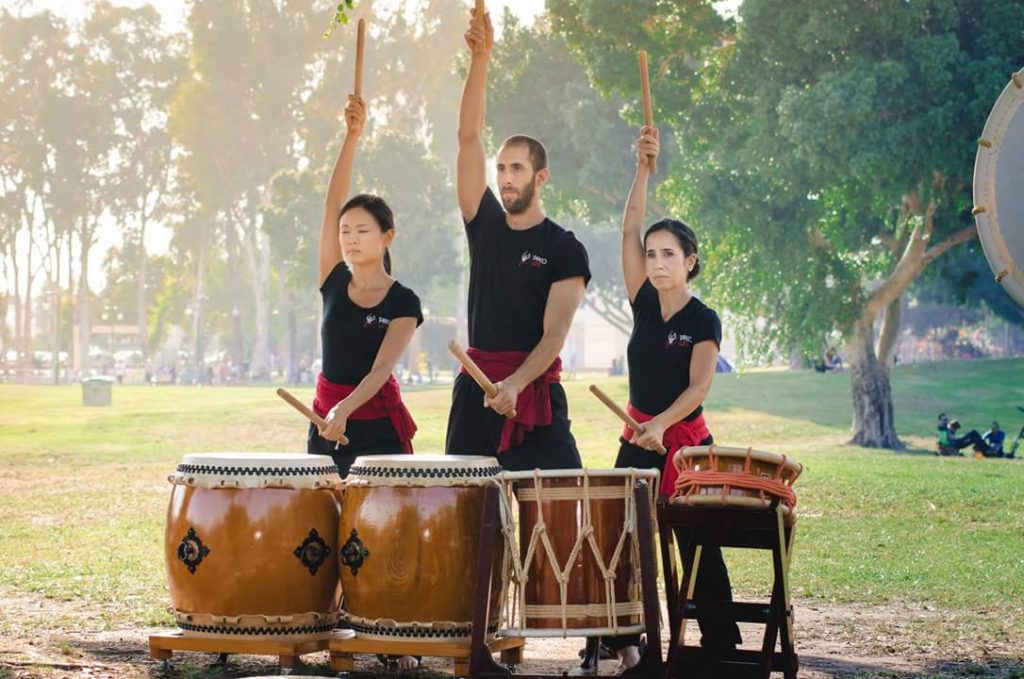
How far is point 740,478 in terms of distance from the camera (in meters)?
6.34

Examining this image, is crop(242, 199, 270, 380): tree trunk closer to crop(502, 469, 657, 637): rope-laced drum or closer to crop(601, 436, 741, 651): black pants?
crop(601, 436, 741, 651): black pants

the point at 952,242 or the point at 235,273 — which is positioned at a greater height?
the point at 235,273

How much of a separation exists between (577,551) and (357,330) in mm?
2007


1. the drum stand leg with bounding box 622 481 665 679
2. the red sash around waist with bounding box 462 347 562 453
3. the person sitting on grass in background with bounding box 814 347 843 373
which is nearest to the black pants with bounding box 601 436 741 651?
the red sash around waist with bounding box 462 347 562 453

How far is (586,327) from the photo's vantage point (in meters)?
123

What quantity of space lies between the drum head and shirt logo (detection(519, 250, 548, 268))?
2310 millimetres

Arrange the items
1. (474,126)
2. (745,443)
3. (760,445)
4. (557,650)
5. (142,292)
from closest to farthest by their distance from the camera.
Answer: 1. (474,126)
2. (557,650)
3. (760,445)
4. (745,443)
5. (142,292)

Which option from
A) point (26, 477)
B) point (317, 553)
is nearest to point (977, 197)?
point (317, 553)

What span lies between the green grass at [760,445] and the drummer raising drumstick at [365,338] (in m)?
2.09

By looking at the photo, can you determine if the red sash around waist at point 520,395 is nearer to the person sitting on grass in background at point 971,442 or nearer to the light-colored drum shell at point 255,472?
the light-colored drum shell at point 255,472

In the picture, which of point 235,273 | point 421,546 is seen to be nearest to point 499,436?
Result: point 421,546

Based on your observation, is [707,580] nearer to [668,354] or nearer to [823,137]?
[668,354]

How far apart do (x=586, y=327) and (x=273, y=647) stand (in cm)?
11672

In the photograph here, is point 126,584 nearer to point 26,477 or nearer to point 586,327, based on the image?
point 26,477
